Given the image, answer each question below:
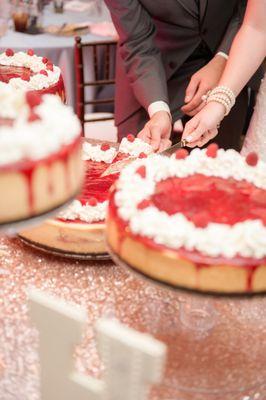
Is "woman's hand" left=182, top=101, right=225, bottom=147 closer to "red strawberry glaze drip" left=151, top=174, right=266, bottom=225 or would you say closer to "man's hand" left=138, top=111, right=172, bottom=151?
Answer: "man's hand" left=138, top=111, right=172, bottom=151

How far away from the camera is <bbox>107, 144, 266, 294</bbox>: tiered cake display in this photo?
1175 mm

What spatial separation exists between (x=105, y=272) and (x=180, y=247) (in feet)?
1.47

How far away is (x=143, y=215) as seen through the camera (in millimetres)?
1241

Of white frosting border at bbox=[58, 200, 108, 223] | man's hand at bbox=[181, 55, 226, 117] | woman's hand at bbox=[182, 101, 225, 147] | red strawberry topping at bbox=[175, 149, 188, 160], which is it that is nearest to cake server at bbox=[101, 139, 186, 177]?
woman's hand at bbox=[182, 101, 225, 147]

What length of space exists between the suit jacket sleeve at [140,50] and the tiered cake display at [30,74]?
1.83 ft

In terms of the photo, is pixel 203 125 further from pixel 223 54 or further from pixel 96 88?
pixel 96 88

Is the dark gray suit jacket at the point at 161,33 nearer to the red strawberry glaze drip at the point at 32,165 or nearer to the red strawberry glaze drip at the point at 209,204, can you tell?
the red strawberry glaze drip at the point at 209,204

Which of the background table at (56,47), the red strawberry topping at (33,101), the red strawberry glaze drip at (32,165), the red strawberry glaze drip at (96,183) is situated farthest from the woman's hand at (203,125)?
the background table at (56,47)

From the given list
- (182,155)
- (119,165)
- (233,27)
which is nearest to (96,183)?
(119,165)

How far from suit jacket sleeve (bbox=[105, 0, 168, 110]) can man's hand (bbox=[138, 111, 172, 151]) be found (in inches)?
8.5

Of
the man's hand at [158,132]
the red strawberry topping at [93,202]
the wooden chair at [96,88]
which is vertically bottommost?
the wooden chair at [96,88]

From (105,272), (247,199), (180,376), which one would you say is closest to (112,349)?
(180,376)

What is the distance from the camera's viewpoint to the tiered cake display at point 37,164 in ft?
3.29

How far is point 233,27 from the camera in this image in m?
2.73
